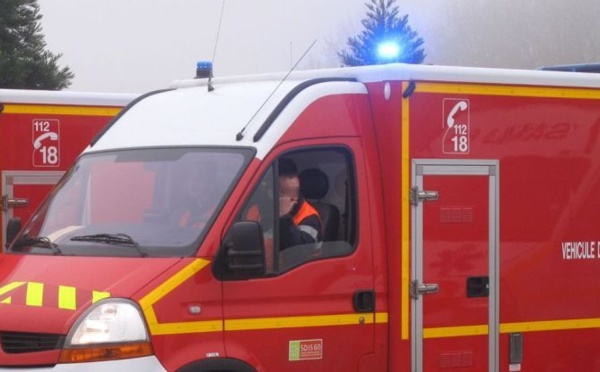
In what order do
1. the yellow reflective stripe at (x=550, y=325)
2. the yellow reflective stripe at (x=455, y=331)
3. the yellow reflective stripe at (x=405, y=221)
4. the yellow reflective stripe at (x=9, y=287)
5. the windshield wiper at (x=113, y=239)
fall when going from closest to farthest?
1. the yellow reflective stripe at (x=9, y=287)
2. the windshield wiper at (x=113, y=239)
3. the yellow reflective stripe at (x=405, y=221)
4. the yellow reflective stripe at (x=455, y=331)
5. the yellow reflective stripe at (x=550, y=325)

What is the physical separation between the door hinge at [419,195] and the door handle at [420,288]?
49cm

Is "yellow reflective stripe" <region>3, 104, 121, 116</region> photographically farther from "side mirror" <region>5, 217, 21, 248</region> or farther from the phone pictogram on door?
"side mirror" <region>5, 217, 21, 248</region>

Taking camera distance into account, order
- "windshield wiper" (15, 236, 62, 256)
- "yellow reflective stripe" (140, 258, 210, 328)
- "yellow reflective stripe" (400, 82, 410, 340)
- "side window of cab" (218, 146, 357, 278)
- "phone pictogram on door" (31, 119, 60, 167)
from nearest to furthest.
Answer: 1. "yellow reflective stripe" (140, 258, 210, 328)
2. "side window of cab" (218, 146, 357, 278)
3. "windshield wiper" (15, 236, 62, 256)
4. "yellow reflective stripe" (400, 82, 410, 340)
5. "phone pictogram on door" (31, 119, 60, 167)

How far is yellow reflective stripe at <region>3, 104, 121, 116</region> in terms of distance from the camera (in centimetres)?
984

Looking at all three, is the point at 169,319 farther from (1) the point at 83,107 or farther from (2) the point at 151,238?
(1) the point at 83,107

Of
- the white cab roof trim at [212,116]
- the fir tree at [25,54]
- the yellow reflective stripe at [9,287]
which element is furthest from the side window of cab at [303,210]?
the fir tree at [25,54]

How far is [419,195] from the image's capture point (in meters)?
7.08

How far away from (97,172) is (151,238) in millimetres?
906

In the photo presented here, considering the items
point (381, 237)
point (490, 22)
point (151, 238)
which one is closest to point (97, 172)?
point (151, 238)

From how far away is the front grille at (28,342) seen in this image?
5922 mm

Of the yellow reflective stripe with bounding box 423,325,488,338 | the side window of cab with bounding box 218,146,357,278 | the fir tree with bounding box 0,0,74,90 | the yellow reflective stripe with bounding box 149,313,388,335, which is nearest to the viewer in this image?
the yellow reflective stripe with bounding box 149,313,388,335

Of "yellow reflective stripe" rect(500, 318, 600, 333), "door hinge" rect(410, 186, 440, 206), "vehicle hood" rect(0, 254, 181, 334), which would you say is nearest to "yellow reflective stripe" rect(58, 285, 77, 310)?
"vehicle hood" rect(0, 254, 181, 334)

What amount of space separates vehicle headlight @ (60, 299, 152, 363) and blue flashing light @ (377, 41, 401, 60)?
288cm

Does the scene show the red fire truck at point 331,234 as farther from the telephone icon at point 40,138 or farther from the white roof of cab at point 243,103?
the telephone icon at point 40,138
